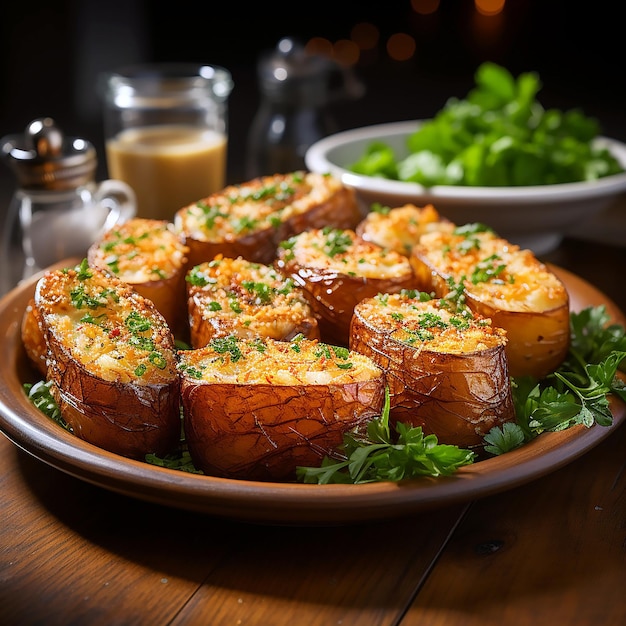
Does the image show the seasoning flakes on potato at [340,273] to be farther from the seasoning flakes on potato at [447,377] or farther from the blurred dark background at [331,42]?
the blurred dark background at [331,42]

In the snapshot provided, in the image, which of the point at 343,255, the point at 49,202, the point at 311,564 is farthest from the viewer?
the point at 49,202

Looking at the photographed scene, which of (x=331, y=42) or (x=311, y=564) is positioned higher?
(x=311, y=564)

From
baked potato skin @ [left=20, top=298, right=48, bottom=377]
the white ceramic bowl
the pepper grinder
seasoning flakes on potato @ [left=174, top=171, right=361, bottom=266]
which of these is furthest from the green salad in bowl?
baked potato skin @ [left=20, top=298, right=48, bottom=377]

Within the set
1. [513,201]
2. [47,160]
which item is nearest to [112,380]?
[47,160]

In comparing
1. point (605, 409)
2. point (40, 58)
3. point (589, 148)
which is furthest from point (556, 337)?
point (40, 58)

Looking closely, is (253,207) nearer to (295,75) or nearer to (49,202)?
(49,202)

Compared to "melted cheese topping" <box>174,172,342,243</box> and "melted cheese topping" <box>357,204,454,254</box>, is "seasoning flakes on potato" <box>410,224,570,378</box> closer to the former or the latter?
"melted cheese topping" <box>357,204,454,254</box>
